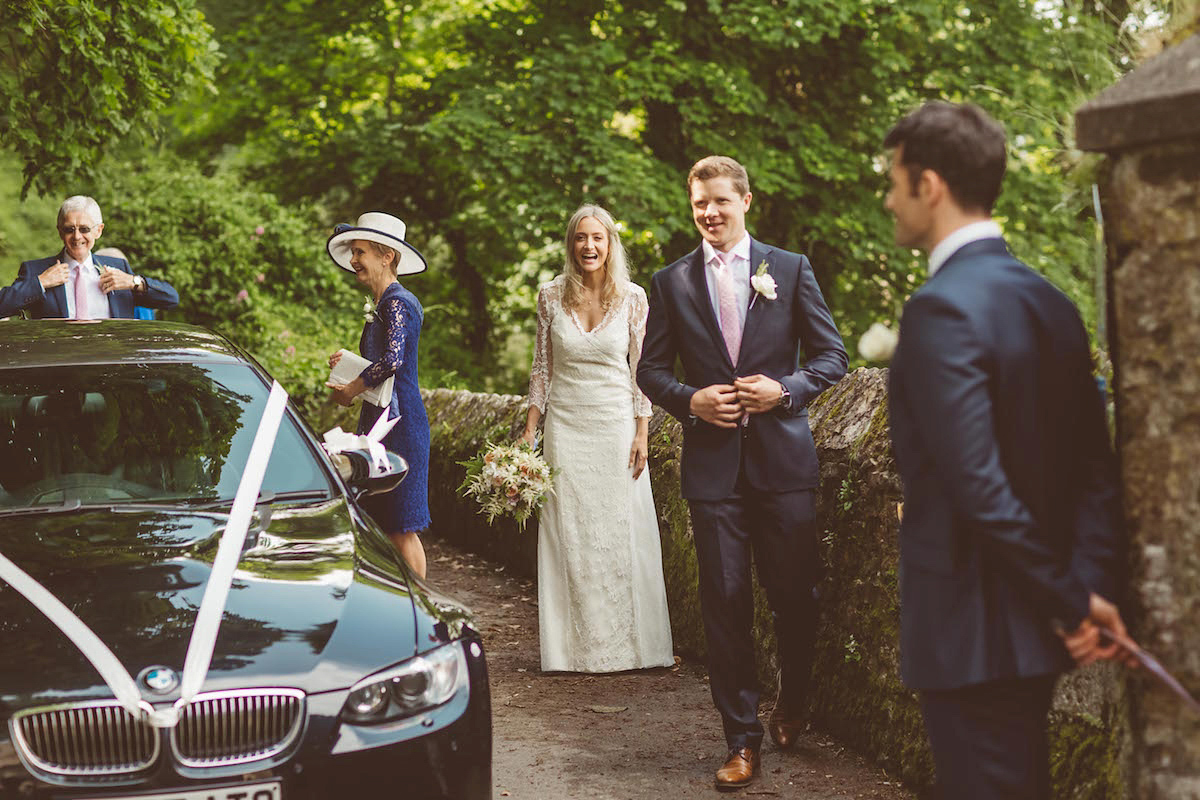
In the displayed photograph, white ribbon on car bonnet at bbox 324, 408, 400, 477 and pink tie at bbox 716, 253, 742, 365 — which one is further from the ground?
pink tie at bbox 716, 253, 742, 365

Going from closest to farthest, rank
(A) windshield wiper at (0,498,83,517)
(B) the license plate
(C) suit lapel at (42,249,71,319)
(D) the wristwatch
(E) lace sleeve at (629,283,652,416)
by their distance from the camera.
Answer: (B) the license plate, (A) windshield wiper at (0,498,83,517), (D) the wristwatch, (E) lace sleeve at (629,283,652,416), (C) suit lapel at (42,249,71,319)

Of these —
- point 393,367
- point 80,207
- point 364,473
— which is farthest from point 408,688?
point 80,207

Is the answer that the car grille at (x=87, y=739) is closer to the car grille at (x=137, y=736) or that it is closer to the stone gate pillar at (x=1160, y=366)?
the car grille at (x=137, y=736)

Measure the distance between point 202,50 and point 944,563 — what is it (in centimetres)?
855

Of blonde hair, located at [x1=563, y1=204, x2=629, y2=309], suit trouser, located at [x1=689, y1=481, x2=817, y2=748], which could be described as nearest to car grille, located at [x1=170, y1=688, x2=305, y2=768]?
suit trouser, located at [x1=689, y1=481, x2=817, y2=748]

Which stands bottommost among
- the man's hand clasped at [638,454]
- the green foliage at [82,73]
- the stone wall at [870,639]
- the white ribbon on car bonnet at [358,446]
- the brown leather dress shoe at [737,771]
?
the brown leather dress shoe at [737,771]

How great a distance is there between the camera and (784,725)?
5680 millimetres

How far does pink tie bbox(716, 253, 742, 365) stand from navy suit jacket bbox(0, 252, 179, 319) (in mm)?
3885

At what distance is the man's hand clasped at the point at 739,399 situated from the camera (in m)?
5.26

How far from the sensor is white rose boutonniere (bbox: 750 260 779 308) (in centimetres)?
533

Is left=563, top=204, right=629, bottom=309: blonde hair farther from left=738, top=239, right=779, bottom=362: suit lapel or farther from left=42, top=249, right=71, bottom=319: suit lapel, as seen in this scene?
left=42, top=249, right=71, bottom=319: suit lapel


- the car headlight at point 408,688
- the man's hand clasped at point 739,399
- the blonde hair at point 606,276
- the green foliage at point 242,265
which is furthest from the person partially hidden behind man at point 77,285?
the green foliage at point 242,265

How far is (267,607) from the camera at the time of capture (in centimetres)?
385

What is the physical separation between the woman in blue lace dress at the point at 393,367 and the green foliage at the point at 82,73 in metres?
2.91
